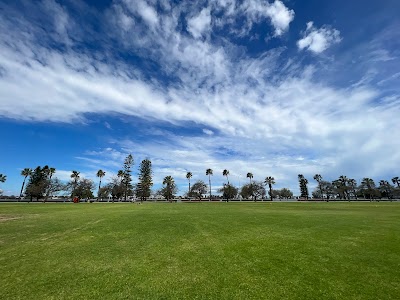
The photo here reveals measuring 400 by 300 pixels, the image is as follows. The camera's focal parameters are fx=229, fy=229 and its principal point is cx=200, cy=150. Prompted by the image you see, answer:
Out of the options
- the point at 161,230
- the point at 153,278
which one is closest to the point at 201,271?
the point at 153,278

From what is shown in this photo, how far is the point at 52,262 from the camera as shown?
10.1 m

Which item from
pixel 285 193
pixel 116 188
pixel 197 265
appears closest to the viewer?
pixel 197 265

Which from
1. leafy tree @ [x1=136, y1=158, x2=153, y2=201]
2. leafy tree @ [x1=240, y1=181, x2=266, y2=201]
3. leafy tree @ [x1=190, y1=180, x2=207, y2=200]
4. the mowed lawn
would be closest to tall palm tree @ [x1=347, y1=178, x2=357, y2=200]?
leafy tree @ [x1=240, y1=181, x2=266, y2=201]

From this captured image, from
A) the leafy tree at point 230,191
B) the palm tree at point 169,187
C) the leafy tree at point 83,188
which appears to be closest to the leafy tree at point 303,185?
the leafy tree at point 230,191

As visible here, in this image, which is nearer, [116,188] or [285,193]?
[116,188]

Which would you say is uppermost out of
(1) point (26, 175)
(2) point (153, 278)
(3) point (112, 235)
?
(1) point (26, 175)

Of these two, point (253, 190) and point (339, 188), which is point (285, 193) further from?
point (253, 190)

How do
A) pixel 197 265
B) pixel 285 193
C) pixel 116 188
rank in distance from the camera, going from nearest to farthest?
pixel 197 265 → pixel 116 188 → pixel 285 193

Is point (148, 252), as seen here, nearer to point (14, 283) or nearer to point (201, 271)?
point (201, 271)

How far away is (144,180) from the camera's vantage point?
414 ft

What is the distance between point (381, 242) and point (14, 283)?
59.2ft

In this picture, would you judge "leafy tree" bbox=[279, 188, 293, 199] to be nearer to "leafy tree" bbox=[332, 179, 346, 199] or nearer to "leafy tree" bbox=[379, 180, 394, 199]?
A: "leafy tree" bbox=[332, 179, 346, 199]

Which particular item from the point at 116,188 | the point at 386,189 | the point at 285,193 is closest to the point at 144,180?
the point at 116,188

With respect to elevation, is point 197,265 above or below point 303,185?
below
